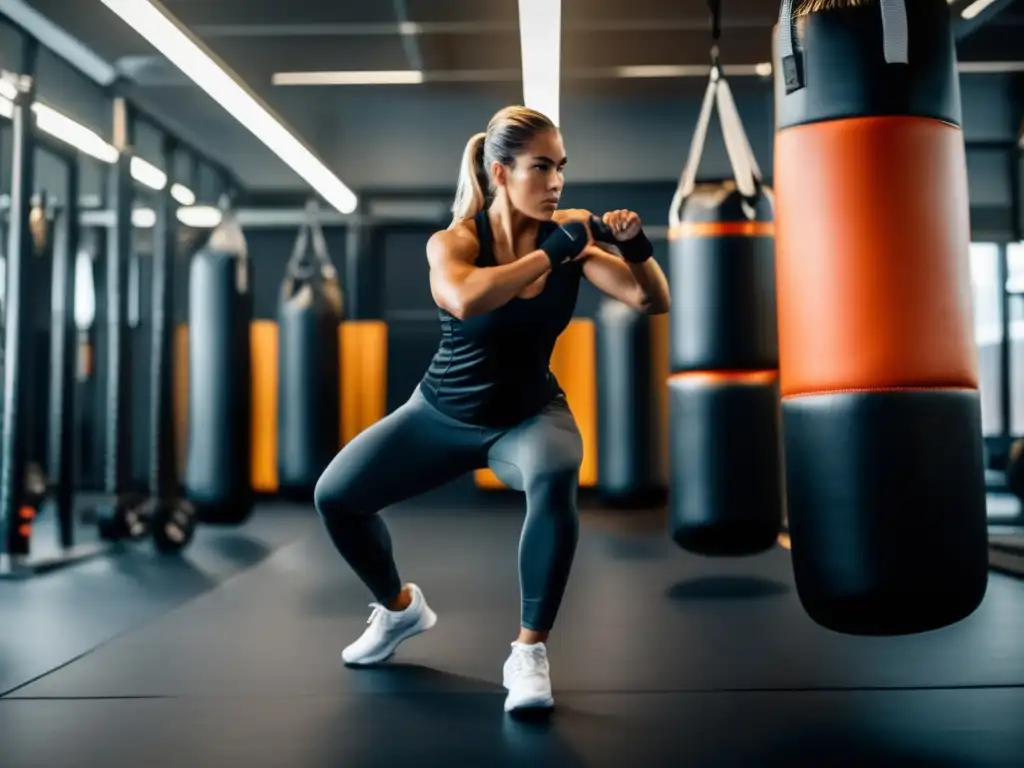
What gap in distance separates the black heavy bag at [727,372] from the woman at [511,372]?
111cm

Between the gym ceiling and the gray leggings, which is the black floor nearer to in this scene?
the gray leggings

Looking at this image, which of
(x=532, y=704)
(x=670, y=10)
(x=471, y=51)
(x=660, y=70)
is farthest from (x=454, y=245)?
(x=660, y=70)

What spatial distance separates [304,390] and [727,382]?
308 centimetres

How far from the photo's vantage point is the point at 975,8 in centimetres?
352

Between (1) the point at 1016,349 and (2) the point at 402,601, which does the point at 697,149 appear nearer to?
(2) the point at 402,601

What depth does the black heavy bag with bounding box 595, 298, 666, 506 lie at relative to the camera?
547cm

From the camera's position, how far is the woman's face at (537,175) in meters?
1.92

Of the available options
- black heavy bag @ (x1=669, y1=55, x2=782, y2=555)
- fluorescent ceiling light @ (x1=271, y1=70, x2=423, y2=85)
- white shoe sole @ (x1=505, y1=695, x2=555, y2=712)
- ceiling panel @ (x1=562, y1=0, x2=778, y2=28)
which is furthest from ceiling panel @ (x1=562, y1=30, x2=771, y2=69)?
white shoe sole @ (x1=505, y1=695, x2=555, y2=712)

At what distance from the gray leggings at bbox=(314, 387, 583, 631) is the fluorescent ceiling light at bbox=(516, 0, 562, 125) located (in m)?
1.42

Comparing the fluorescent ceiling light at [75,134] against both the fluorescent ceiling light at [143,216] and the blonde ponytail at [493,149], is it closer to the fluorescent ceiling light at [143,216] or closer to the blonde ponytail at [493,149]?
the fluorescent ceiling light at [143,216]

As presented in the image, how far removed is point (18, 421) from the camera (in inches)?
146

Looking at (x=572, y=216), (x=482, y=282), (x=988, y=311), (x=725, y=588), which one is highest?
(x=988, y=311)

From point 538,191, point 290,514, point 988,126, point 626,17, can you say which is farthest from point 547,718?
point 988,126

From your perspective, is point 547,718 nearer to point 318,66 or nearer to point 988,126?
point 318,66
